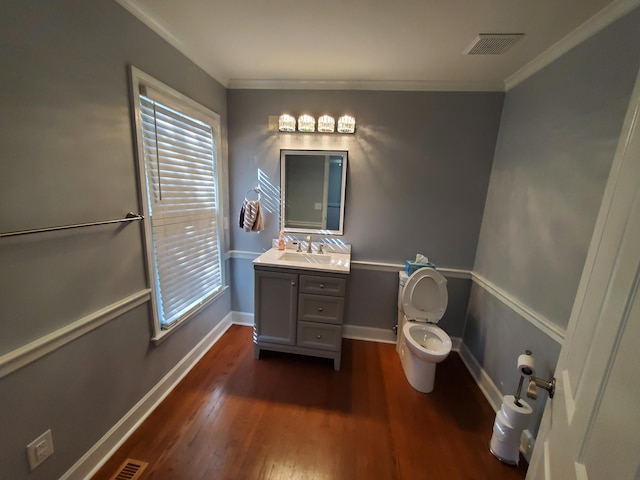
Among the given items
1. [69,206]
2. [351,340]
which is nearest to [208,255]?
[69,206]

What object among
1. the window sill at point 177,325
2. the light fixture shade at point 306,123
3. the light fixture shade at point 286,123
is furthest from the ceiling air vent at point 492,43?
the window sill at point 177,325

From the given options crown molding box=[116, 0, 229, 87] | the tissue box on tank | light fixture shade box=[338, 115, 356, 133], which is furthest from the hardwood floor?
crown molding box=[116, 0, 229, 87]

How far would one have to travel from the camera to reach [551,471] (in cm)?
69

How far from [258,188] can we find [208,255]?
2.57 feet

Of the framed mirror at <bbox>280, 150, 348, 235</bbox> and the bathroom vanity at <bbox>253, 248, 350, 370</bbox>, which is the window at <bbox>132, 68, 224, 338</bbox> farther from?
the framed mirror at <bbox>280, 150, 348, 235</bbox>

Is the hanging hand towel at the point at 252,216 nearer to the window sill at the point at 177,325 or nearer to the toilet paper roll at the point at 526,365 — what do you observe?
the window sill at the point at 177,325

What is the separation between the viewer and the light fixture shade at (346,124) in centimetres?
221

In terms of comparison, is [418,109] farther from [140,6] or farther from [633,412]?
[633,412]

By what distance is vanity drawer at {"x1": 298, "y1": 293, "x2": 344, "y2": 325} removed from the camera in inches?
81.0

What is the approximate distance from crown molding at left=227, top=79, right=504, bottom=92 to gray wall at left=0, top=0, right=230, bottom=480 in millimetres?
891

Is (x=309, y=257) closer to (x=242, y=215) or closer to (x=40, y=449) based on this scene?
(x=242, y=215)

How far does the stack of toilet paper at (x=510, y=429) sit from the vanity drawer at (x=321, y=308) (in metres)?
1.13

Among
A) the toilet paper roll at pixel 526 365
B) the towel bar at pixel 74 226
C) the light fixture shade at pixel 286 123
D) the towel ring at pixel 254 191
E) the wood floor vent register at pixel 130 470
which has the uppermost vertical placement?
the light fixture shade at pixel 286 123

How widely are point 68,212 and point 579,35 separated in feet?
8.78
